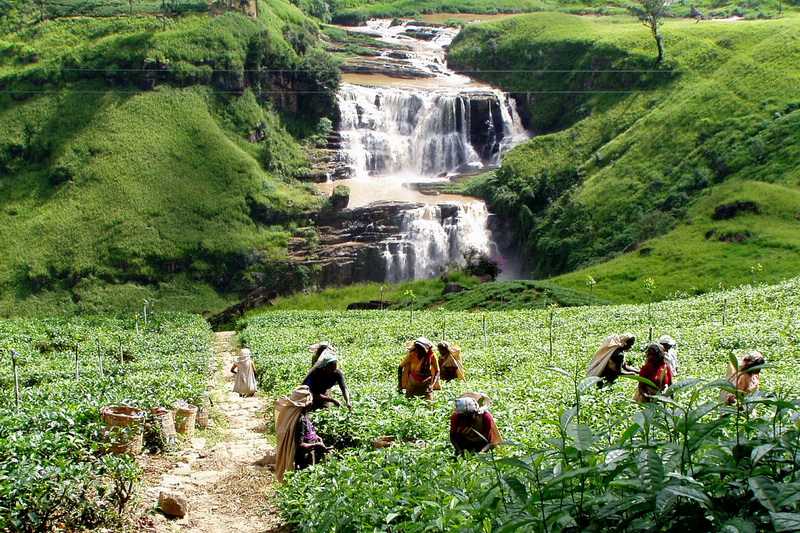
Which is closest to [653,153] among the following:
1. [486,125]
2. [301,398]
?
[486,125]

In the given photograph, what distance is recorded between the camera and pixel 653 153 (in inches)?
2302

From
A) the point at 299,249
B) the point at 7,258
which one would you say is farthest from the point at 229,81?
the point at 7,258

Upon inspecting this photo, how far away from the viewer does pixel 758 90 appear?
57.7 meters

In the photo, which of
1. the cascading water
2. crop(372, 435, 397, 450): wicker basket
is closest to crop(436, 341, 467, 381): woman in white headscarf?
crop(372, 435, 397, 450): wicker basket

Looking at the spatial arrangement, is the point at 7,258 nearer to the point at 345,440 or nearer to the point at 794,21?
the point at 345,440

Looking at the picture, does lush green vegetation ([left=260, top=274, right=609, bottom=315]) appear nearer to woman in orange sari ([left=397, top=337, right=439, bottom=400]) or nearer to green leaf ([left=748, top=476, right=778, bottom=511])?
woman in orange sari ([left=397, top=337, right=439, bottom=400])

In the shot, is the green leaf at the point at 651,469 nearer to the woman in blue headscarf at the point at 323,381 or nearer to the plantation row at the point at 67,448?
the plantation row at the point at 67,448

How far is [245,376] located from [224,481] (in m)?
7.49

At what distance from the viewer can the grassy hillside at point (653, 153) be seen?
41938 millimetres

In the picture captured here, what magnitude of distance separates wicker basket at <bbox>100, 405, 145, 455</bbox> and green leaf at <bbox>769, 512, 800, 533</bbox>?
784cm

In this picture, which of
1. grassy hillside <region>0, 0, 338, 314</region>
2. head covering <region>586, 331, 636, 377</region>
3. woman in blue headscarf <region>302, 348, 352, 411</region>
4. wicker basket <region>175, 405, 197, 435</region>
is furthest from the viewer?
grassy hillside <region>0, 0, 338, 314</region>

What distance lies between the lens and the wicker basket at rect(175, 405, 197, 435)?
38.3ft

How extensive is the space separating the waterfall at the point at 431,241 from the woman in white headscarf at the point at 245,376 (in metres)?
43.7

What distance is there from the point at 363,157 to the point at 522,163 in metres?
18.1
